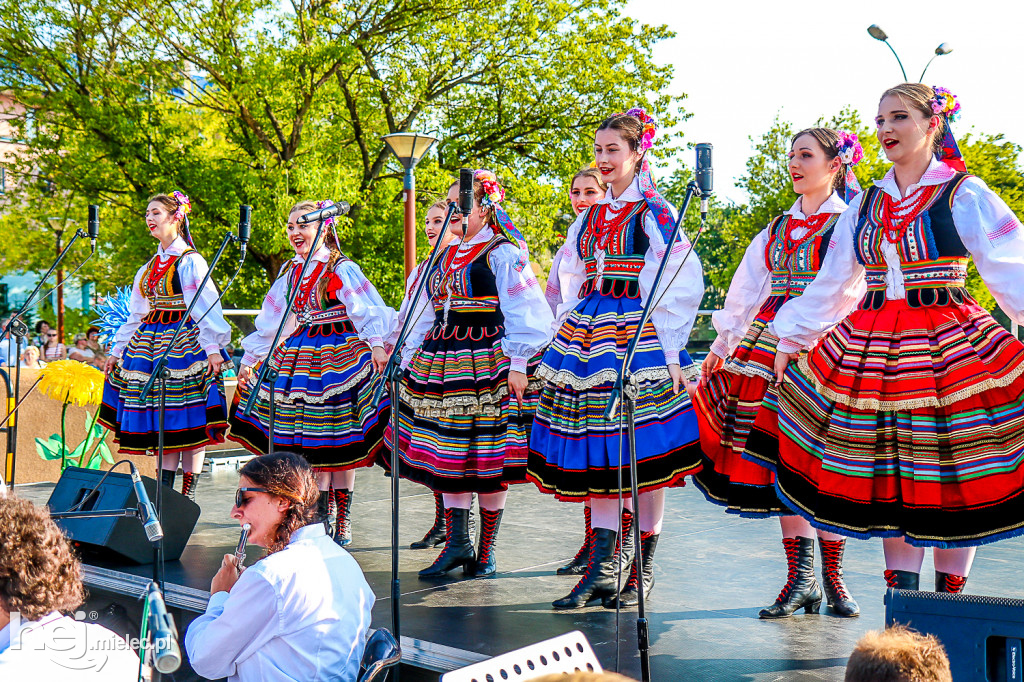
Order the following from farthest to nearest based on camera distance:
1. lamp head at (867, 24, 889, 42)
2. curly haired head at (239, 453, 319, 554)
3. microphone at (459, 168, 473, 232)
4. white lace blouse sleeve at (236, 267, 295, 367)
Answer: lamp head at (867, 24, 889, 42), white lace blouse sleeve at (236, 267, 295, 367), microphone at (459, 168, 473, 232), curly haired head at (239, 453, 319, 554)

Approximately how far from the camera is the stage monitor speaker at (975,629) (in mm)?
1910

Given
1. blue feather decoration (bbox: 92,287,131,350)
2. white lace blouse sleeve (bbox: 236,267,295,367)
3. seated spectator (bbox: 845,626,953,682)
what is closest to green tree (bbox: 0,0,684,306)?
blue feather decoration (bbox: 92,287,131,350)

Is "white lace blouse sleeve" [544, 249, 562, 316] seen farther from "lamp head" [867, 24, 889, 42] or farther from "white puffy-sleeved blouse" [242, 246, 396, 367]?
"lamp head" [867, 24, 889, 42]

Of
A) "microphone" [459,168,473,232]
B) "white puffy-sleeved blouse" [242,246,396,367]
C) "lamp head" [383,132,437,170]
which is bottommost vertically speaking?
"white puffy-sleeved blouse" [242,246,396,367]

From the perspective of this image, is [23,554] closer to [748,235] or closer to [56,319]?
[56,319]

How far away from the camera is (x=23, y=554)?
5.07ft

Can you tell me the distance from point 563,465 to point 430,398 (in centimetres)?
80

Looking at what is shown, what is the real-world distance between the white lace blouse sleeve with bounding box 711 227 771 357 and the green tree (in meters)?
9.41

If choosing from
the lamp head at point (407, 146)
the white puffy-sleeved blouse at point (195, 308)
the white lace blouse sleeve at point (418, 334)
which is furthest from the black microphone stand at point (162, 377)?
the lamp head at point (407, 146)

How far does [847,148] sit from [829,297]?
2.48ft

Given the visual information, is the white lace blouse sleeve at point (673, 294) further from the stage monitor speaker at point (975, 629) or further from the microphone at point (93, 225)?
the microphone at point (93, 225)

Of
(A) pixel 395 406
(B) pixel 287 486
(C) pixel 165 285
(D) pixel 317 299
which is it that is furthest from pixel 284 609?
(C) pixel 165 285

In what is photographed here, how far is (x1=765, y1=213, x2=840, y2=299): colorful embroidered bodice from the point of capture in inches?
129

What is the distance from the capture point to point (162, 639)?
52.5 inches
